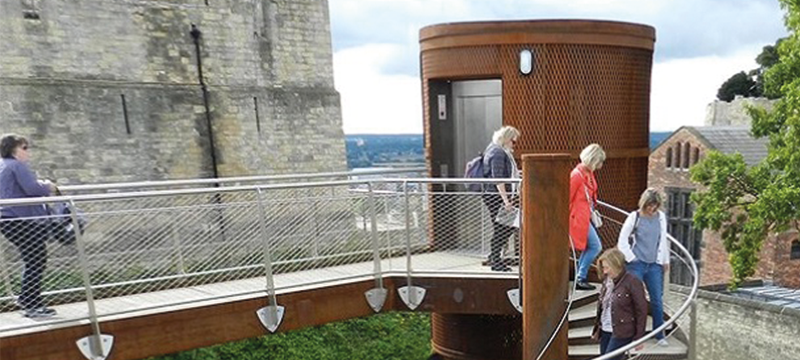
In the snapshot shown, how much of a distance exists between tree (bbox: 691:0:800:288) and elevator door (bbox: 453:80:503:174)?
6826 millimetres

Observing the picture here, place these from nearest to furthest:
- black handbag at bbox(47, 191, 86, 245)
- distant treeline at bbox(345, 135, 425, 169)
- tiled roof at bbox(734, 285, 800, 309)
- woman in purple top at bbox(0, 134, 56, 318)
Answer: woman in purple top at bbox(0, 134, 56, 318) → black handbag at bbox(47, 191, 86, 245) → tiled roof at bbox(734, 285, 800, 309) → distant treeline at bbox(345, 135, 425, 169)

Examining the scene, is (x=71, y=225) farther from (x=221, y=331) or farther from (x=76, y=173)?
(x=76, y=173)

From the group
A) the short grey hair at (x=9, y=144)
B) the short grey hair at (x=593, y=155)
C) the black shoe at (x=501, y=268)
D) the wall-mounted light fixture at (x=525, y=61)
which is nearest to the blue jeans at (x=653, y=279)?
the short grey hair at (x=593, y=155)

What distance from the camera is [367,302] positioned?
656cm

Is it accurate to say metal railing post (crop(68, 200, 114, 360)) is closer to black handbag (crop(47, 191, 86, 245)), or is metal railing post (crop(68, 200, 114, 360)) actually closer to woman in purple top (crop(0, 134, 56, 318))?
black handbag (crop(47, 191, 86, 245))

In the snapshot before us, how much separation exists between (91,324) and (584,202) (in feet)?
15.3

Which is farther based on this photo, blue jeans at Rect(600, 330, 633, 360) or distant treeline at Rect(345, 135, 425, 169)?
distant treeline at Rect(345, 135, 425, 169)

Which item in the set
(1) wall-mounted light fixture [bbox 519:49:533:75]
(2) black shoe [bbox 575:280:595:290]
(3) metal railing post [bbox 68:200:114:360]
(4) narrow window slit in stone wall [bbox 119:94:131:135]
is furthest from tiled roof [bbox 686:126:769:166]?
(3) metal railing post [bbox 68:200:114:360]

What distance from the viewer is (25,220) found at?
16.6 ft

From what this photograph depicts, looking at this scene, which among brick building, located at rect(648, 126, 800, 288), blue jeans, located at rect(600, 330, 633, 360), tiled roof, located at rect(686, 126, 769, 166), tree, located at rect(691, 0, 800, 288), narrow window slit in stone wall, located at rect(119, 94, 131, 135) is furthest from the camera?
tiled roof, located at rect(686, 126, 769, 166)

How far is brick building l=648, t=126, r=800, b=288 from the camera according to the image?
19.9 m

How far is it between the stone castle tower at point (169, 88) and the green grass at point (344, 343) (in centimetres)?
585

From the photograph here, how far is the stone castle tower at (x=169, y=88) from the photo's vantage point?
1378cm

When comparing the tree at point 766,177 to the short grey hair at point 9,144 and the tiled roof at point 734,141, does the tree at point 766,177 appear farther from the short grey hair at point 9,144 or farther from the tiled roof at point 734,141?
the short grey hair at point 9,144
